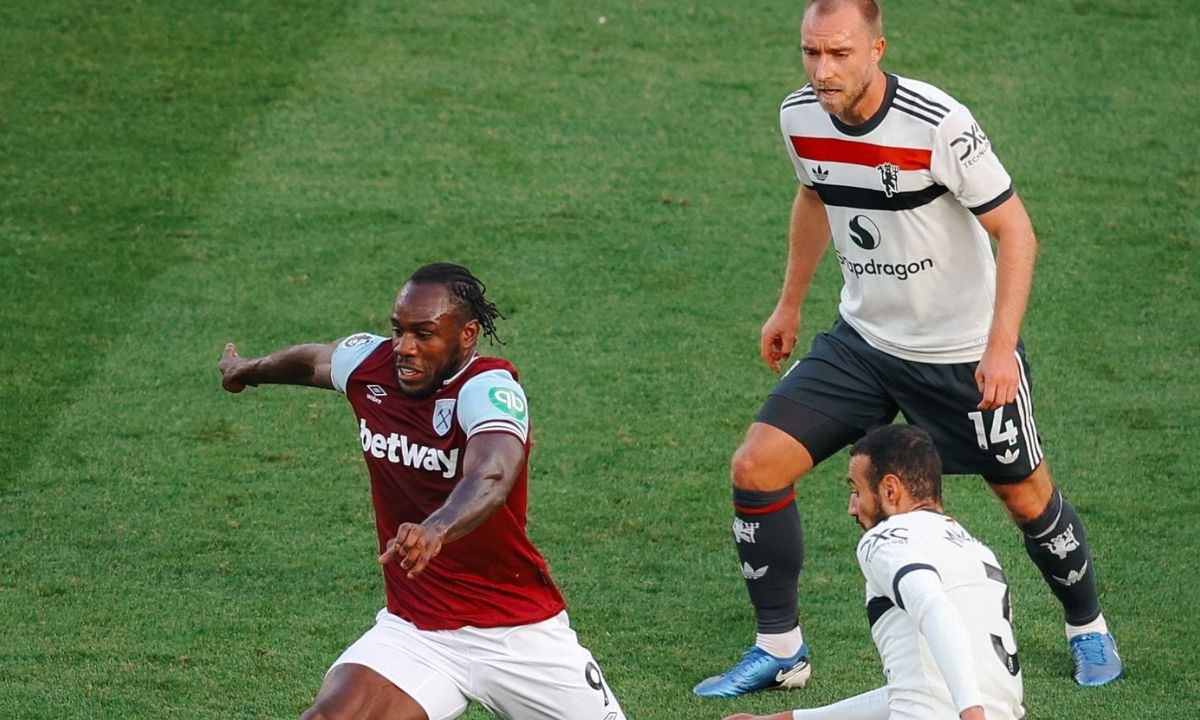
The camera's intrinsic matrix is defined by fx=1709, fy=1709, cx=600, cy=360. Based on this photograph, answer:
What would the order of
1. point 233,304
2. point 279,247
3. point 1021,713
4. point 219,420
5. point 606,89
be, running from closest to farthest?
point 1021,713, point 219,420, point 233,304, point 279,247, point 606,89

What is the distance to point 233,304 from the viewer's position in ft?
28.8

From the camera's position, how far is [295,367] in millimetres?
4980

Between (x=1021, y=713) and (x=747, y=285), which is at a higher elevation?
(x=1021, y=713)

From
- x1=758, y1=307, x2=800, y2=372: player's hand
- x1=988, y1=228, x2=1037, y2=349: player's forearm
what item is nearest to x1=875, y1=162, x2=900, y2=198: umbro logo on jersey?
x1=988, y1=228, x2=1037, y2=349: player's forearm

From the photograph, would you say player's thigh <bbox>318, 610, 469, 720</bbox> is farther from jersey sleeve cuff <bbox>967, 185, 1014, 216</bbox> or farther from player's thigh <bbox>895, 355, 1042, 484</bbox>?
jersey sleeve cuff <bbox>967, 185, 1014, 216</bbox>

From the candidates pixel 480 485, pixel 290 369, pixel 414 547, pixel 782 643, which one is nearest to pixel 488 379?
pixel 480 485

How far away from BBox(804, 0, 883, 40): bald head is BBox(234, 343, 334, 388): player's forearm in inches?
70.0

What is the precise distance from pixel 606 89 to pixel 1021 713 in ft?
24.6

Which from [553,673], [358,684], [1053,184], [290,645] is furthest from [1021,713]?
[1053,184]

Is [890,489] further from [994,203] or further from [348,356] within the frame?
[348,356]

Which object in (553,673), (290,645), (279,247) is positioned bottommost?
(279,247)

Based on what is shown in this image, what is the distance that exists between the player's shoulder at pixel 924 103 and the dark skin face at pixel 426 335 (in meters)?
1.61

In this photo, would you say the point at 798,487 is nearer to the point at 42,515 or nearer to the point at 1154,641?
the point at 1154,641

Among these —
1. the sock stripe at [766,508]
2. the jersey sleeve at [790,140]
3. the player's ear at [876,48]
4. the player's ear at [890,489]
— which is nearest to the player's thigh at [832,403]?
the sock stripe at [766,508]
